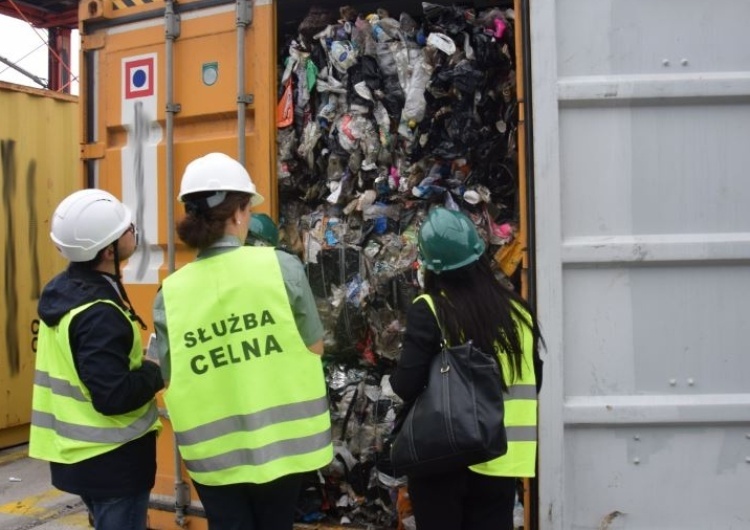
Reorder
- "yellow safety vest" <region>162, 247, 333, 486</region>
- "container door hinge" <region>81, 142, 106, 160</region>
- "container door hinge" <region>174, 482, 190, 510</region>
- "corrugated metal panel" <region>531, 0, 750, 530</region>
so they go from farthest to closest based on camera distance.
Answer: "container door hinge" <region>81, 142, 106, 160</region> < "container door hinge" <region>174, 482, 190, 510</region> < "corrugated metal panel" <region>531, 0, 750, 530</region> < "yellow safety vest" <region>162, 247, 333, 486</region>

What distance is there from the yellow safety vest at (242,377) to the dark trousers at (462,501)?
412 mm

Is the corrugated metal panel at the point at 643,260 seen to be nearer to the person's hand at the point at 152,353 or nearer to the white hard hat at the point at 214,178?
the white hard hat at the point at 214,178

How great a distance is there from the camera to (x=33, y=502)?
13.4 ft

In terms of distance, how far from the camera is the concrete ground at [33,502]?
3.66m

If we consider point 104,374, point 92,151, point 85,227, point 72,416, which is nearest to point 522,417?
point 104,374

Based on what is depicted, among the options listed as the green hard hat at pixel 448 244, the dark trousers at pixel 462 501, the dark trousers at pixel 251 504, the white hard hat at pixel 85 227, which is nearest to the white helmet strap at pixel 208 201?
the white hard hat at pixel 85 227

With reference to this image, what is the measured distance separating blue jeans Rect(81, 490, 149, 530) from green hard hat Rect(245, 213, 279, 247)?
1170 mm

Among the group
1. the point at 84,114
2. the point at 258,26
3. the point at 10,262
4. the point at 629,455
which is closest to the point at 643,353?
the point at 629,455

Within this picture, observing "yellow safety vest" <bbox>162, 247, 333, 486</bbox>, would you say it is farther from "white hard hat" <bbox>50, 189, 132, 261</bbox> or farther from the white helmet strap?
"white hard hat" <bbox>50, 189, 132, 261</bbox>

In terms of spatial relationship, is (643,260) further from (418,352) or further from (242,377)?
(242,377)

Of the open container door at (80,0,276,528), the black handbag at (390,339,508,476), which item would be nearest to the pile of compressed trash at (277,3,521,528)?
the open container door at (80,0,276,528)

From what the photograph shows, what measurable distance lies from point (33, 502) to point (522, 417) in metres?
3.20

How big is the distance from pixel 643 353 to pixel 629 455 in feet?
1.23

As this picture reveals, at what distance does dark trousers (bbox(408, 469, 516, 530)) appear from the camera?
209 cm
